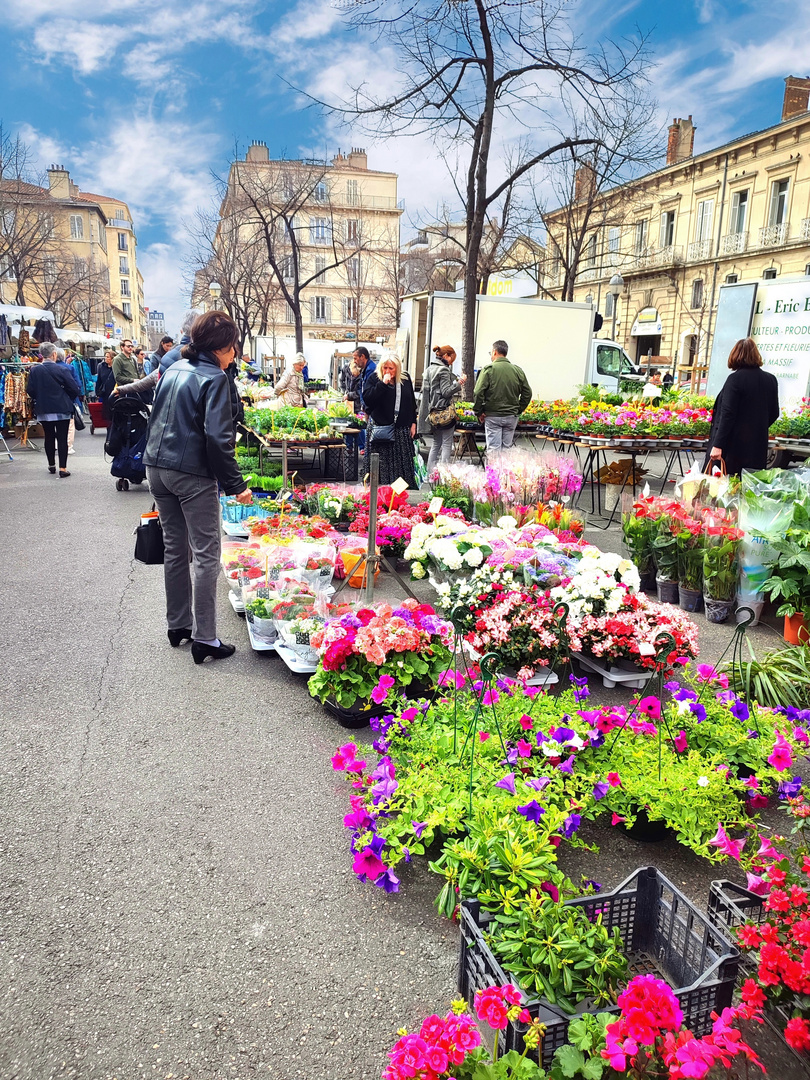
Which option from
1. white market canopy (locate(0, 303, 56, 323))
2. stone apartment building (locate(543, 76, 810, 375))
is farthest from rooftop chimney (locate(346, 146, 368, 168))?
white market canopy (locate(0, 303, 56, 323))

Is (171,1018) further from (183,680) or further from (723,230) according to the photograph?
(723,230)

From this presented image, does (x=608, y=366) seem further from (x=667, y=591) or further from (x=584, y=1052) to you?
(x=584, y=1052)

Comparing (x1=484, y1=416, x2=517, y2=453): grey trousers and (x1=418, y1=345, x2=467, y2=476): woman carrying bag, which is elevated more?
(x1=418, y1=345, x2=467, y2=476): woman carrying bag

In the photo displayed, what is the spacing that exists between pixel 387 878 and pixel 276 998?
501 millimetres

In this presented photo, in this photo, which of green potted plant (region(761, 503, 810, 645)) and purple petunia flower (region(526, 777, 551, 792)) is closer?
purple petunia flower (region(526, 777, 551, 792))

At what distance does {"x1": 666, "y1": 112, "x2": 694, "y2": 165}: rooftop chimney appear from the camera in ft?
124

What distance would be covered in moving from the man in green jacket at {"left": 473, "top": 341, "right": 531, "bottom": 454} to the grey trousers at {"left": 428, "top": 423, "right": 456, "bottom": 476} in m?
0.61

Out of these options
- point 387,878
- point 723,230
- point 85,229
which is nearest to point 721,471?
point 387,878

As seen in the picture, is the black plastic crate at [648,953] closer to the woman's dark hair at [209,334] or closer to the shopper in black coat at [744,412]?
the woman's dark hair at [209,334]

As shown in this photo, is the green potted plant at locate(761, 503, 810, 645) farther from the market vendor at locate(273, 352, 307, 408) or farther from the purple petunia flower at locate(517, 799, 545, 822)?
the market vendor at locate(273, 352, 307, 408)

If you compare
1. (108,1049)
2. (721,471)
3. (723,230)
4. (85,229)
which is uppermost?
(85,229)

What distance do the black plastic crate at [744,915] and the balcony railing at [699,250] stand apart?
40.2 m

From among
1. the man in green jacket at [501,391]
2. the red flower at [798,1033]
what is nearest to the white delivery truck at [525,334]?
the man in green jacket at [501,391]

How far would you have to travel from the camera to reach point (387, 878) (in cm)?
243
